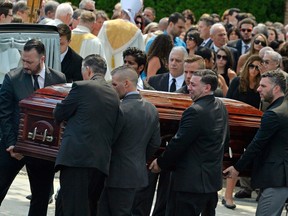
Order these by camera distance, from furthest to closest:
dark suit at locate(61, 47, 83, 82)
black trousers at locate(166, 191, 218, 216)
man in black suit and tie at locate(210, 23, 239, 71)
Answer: man in black suit and tie at locate(210, 23, 239, 71) → dark suit at locate(61, 47, 83, 82) → black trousers at locate(166, 191, 218, 216)

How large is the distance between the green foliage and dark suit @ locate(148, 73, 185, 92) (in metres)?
13.5

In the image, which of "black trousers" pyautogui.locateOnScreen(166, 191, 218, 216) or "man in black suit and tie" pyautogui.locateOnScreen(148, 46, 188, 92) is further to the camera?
"man in black suit and tie" pyautogui.locateOnScreen(148, 46, 188, 92)

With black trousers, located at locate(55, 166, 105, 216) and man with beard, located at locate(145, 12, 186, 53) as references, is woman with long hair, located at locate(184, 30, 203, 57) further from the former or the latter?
black trousers, located at locate(55, 166, 105, 216)

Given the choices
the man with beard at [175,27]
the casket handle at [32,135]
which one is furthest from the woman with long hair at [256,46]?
the casket handle at [32,135]

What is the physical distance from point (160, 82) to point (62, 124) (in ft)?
9.63

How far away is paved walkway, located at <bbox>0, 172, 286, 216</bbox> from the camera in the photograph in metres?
12.9

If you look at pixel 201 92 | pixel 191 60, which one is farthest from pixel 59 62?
pixel 201 92

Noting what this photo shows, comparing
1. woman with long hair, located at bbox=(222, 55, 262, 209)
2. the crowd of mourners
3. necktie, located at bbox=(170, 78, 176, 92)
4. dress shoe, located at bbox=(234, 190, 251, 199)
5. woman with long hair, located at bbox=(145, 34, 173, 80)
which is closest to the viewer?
the crowd of mourners

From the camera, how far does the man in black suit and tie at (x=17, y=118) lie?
11.4 m

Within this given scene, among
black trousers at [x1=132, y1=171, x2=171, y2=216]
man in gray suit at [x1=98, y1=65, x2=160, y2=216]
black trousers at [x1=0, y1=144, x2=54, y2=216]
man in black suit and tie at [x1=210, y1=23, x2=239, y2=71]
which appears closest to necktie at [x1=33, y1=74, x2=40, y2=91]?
black trousers at [x1=0, y1=144, x2=54, y2=216]

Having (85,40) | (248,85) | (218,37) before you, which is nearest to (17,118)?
(248,85)

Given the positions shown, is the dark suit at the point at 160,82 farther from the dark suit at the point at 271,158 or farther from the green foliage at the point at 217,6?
the green foliage at the point at 217,6

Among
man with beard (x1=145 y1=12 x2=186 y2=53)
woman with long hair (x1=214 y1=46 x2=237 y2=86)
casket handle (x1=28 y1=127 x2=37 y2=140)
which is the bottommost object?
man with beard (x1=145 y1=12 x2=186 y2=53)

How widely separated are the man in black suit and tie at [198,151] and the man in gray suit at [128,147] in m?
0.27
